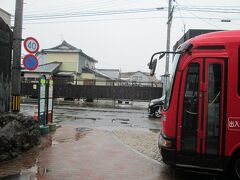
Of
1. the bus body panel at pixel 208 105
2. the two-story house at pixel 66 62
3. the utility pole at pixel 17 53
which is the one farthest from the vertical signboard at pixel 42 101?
the two-story house at pixel 66 62

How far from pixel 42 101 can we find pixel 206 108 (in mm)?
6949

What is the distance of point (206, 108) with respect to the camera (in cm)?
635

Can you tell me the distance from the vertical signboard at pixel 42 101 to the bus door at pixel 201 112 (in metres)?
6.26

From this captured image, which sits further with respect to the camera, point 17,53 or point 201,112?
point 17,53

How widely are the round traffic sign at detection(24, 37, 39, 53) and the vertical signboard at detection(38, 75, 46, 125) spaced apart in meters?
1.04

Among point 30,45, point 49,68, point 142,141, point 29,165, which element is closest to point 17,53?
point 30,45

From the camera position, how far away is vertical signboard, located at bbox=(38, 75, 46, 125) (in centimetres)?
1113

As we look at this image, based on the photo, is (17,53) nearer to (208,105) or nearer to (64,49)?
(208,105)

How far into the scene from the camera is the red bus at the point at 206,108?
6.21 meters

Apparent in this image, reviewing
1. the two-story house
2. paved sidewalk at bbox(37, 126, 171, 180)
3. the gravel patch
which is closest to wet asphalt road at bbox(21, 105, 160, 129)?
the gravel patch

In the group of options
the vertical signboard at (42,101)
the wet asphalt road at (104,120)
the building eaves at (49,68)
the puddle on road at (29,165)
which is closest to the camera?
the puddle on road at (29,165)

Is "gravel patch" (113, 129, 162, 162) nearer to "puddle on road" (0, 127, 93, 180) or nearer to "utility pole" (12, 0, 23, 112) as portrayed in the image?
"puddle on road" (0, 127, 93, 180)

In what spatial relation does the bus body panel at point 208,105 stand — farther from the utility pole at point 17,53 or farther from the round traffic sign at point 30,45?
the utility pole at point 17,53

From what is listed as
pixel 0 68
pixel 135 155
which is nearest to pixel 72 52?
pixel 0 68
